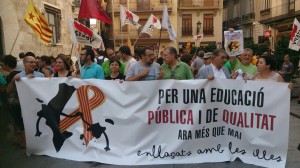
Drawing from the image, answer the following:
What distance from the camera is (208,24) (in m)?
48.2

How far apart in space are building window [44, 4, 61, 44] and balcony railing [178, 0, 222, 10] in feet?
104

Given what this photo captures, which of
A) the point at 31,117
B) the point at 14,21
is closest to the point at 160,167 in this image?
the point at 31,117

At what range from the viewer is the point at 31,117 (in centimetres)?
578

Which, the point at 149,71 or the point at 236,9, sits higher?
the point at 236,9

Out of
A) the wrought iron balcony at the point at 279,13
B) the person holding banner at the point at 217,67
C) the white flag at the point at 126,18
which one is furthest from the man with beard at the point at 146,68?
the wrought iron balcony at the point at 279,13

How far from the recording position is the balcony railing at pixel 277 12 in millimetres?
28141

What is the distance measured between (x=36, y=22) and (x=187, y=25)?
1609 inches

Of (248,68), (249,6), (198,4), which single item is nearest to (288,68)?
(248,68)

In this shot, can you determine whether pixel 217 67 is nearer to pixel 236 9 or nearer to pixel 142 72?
pixel 142 72

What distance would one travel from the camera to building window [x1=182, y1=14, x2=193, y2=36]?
4825cm

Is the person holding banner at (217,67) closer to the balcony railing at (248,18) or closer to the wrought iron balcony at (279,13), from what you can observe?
the wrought iron balcony at (279,13)

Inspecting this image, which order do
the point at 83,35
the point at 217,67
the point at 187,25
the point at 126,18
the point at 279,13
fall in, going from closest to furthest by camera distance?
the point at 217,67 < the point at 83,35 < the point at 126,18 < the point at 279,13 < the point at 187,25

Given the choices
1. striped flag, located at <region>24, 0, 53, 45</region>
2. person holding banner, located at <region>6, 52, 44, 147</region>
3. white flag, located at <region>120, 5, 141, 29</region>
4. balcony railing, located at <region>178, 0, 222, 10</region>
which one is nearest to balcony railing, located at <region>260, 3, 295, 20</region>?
balcony railing, located at <region>178, 0, 222, 10</region>

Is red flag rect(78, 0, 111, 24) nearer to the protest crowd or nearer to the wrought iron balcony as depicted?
the protest crowd
